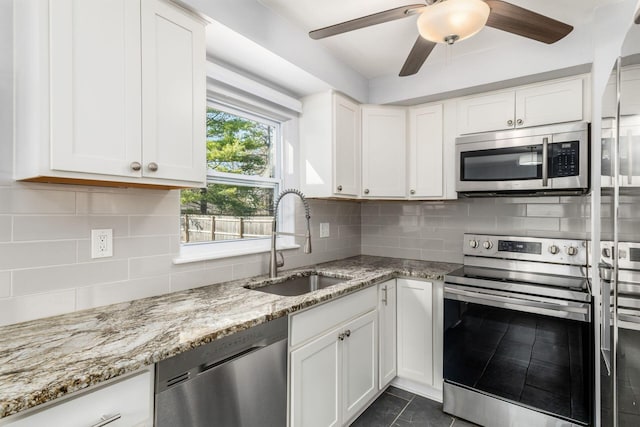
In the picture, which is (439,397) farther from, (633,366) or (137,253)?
(137,253)

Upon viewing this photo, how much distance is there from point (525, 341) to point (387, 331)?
79cm

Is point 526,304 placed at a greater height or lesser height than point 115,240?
lesser

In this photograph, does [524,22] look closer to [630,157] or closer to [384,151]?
[630,157]

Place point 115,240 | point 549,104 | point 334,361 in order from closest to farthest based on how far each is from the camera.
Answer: point 115,240, point 334,361, point 549,104

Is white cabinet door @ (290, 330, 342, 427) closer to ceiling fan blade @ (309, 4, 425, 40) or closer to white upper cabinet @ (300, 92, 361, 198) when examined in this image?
white upper cabinet @ (300, 92, 361, 198)

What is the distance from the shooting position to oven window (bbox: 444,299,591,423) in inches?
67.1

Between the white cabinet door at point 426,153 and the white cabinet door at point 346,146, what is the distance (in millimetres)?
429

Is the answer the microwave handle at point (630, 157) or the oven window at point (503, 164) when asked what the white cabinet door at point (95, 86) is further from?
the oven window at point (503, 164)

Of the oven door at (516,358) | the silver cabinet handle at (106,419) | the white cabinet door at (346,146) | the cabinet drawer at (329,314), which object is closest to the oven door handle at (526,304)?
the oven door at (516,358)

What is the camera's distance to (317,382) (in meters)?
1.63

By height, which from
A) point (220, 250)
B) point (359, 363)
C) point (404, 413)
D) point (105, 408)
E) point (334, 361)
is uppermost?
point (220, 250)

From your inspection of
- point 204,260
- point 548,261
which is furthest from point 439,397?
point 204,260

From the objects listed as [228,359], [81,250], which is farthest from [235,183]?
[228,359]

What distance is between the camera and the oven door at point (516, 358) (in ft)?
5.60
